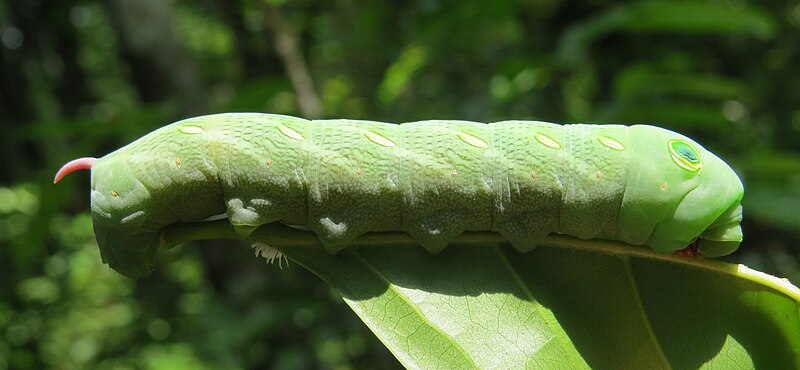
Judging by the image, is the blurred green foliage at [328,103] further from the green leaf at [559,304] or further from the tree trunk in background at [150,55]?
the green leaf at [559,304]

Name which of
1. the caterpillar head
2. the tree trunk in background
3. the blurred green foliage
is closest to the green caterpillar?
the caterpillar head

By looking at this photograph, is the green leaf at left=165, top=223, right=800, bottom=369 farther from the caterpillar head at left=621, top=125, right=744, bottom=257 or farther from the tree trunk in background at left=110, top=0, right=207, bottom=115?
the tree trunk in background at left=110, top=0, right=207, bottom=115

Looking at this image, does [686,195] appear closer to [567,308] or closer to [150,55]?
[567,308]

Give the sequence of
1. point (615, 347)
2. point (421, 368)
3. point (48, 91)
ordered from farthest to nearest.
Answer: point (48, 91), point (615, 347), point (421, 368)

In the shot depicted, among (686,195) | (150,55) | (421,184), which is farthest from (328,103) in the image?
(686,195)

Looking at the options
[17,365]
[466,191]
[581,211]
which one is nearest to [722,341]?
[581,211]

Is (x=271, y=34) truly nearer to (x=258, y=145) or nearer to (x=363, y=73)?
(x=363, y=73)
